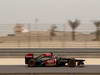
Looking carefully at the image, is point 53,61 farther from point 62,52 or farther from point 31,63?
point 62,52

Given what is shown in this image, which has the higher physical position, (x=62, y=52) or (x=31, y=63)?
(x=62, y=52)

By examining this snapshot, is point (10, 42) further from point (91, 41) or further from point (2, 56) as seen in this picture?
point (2, 56)

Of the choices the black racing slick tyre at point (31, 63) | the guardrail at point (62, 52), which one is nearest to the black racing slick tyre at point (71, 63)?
the black racing slick tyre at point (31, 63)

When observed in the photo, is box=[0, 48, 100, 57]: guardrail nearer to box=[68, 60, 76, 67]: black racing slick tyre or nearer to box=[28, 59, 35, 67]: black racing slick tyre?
box=[28, 59, 35, 67]: black racing slick tyre

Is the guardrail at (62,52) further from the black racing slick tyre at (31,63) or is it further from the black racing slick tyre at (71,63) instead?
the black racing slick tyre at (71,63)

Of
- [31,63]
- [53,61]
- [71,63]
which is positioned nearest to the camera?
[71,63]

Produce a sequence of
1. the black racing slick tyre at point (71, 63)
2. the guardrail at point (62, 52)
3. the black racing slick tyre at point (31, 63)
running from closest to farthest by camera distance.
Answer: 1. the black racing slick tyre at point (71, 63)
2. the black racing slick tyre at point (31, 63)
3. the guardrail at point (62, 52)

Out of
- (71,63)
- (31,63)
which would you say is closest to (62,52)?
(31,63)

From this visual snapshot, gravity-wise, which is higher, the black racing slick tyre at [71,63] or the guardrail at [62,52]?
the guardrail at [62,52]

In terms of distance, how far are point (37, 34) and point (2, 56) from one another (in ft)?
29.7

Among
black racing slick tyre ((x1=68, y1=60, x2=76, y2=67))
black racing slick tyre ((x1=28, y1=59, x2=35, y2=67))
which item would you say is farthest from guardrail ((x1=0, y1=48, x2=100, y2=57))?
black racing slick tyre ((x1=68, y1=60, x2=76, y2=67))

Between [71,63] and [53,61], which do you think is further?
[53,61]

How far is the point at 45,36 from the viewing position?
39344mm

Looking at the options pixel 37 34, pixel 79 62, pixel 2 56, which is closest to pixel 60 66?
pixel 79 62
